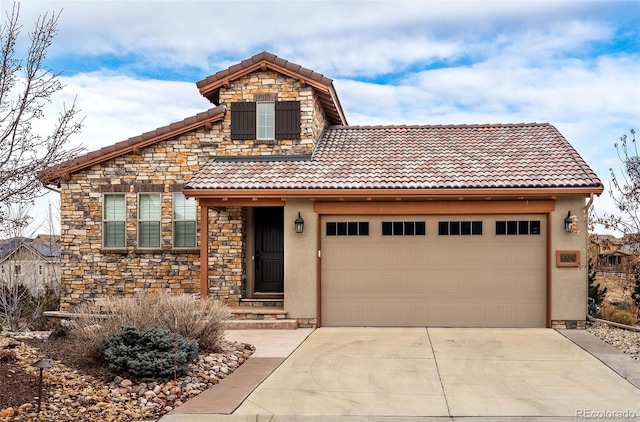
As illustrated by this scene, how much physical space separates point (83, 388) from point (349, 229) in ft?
23.2

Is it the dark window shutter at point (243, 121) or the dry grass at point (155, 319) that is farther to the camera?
the dark window shutter at point (243, 121)

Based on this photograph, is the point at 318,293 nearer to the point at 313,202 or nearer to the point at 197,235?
the point at 313,202

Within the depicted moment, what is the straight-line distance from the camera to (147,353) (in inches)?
324

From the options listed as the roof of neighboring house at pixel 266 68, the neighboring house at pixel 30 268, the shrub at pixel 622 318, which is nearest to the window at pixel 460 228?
the shrub at pixel 622 318

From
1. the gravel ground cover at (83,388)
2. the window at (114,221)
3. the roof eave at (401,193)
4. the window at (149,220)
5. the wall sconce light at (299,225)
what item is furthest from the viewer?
the window at (114,221)

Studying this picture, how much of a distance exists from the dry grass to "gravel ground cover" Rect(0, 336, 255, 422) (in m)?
0.36

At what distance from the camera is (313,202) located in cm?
1356

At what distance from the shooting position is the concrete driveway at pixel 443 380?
729 centimetres

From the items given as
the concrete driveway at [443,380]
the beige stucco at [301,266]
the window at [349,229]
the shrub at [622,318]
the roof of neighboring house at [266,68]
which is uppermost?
the roof of neighboring house at [266,68]

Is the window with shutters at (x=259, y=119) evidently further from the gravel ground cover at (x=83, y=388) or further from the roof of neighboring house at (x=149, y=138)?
the gravel ground cover at (x=83, y=388)

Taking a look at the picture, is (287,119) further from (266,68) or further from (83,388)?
(83,388)

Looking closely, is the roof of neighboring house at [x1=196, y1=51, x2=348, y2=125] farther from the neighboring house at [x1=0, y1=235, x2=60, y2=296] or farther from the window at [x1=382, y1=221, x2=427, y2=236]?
the neighboring house at [x1=0, y1=235, x2=60, y2=296]

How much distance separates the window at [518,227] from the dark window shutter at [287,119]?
5.09 metres

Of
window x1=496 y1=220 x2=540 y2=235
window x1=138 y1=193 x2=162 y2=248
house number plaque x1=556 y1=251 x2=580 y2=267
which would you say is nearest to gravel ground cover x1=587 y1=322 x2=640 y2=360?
house number plaque x1=556 y1=251 x2=580 y2=267
